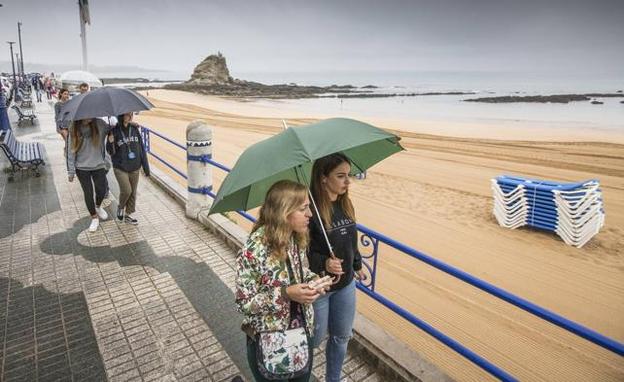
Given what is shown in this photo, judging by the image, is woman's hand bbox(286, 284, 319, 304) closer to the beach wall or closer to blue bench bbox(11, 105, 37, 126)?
the beach wall

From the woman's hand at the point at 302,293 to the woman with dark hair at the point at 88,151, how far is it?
5154 mm

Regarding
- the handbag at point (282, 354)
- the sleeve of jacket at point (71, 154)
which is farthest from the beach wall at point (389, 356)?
the sleeve of jacket at point (71, 154)

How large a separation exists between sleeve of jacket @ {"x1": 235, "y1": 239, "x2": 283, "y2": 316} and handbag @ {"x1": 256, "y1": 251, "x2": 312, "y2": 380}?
155mm

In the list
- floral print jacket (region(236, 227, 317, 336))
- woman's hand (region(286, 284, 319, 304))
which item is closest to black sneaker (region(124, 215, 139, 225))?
floral print jacket (region(236, 227, 317, 336))

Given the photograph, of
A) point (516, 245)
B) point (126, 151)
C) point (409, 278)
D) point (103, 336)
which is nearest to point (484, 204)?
point (516, 245)

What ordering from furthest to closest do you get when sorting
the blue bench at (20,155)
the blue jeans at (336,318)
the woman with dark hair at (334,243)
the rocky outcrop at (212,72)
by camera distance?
the rocky outcrop at (212,72)
the blue bench at (20,155)
the blue jeans at (336,318)
the woman with dark hair at (334,243)

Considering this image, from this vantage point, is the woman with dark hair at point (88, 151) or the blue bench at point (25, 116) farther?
the blue bench at point (25, 116)

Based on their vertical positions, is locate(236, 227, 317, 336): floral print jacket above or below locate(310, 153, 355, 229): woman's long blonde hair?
below

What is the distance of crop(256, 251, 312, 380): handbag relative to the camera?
214 centimetres

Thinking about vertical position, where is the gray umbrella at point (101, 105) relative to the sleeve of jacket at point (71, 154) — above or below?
above

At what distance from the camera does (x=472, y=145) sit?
18297 millimetres

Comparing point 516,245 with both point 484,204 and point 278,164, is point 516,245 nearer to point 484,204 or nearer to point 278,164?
point 484,204

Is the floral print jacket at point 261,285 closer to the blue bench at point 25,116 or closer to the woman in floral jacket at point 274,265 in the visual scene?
the woman in floral jacket at point 274,265

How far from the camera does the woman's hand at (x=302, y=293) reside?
208cm
